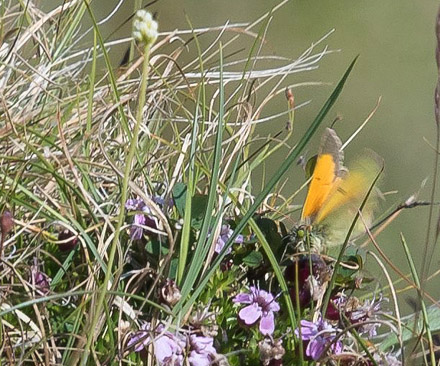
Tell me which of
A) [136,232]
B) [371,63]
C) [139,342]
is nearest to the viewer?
[139,342]

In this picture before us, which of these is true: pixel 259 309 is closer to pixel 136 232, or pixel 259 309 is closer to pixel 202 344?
pixel 202 344

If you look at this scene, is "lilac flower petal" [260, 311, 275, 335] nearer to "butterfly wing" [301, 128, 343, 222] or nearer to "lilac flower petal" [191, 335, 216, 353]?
"lilac flower petal" [191, 335, 216, 353]

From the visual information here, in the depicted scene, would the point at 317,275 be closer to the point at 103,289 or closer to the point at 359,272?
the point at 359,272

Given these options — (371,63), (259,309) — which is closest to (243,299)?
(259,309)

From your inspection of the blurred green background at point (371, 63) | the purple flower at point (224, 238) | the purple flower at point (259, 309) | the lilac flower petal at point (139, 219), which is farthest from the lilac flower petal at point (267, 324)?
the blurred green background at point (371, 63)

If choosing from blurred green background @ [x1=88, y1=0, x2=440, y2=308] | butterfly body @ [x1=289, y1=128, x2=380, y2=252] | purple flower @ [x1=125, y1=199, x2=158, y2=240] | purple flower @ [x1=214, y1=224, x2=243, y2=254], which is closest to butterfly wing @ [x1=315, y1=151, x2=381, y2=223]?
butterfly body @ [x1=289, y1=128, x2=380, y2=252]
